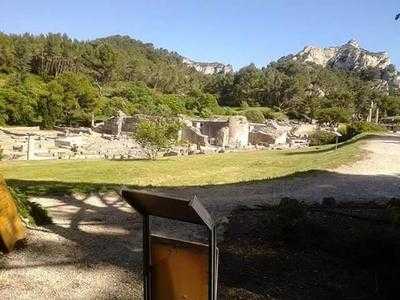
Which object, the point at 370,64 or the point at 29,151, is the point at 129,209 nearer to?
the point at 29,151

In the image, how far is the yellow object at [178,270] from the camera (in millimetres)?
3447

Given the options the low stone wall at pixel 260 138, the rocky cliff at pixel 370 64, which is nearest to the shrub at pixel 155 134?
the low stone wall at pixel 260 138

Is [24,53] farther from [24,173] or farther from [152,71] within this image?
[24,173]

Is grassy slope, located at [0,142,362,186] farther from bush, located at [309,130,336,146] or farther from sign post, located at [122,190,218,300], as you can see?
bush, located at [309,130,336,146]

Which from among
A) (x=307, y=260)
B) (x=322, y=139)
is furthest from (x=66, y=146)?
(x=307, y=260)

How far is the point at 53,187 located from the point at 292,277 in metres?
8.60

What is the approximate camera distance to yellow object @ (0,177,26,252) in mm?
6766

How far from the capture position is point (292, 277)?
5.83m

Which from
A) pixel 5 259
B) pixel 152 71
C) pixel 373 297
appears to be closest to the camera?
pixel 373 297

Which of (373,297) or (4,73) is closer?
(373,297)

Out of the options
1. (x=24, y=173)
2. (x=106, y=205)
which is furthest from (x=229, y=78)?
(x=106, y=205)

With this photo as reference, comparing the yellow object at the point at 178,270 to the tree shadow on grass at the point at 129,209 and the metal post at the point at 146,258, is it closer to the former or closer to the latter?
the metal post at the point at 146,258

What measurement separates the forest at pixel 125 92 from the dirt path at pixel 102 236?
4622cm

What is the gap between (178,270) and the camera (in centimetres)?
354
